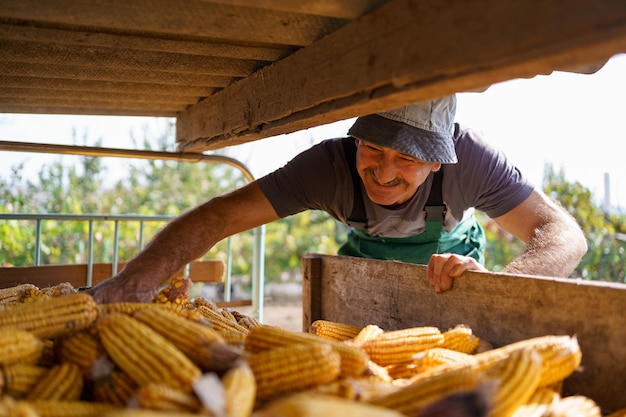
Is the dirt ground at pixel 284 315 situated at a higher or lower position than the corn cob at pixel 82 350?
lower

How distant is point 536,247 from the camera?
11.5ft

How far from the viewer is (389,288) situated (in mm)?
3102

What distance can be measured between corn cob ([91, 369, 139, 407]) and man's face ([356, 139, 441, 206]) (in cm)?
192

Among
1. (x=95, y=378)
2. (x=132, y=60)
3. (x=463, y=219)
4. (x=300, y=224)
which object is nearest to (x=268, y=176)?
(x=132, y=60)

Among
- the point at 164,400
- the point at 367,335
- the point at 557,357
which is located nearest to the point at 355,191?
the point at 367,335

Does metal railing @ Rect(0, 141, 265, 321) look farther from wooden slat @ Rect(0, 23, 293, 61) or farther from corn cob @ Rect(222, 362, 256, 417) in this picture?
corn cob @ Rect(222, 362, 256, 417)

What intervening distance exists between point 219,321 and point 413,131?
1.47 meters

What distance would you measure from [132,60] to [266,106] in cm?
71

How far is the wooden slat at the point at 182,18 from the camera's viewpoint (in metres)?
2.12

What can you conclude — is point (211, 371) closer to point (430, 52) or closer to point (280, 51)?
point (430, 52)

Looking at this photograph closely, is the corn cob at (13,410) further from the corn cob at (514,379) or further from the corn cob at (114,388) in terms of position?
the corn cob at (514,379)

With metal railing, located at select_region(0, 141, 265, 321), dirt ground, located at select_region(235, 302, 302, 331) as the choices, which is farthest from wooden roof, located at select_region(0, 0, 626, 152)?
dirt ground, located at select_region(235, 302, 302, 331)

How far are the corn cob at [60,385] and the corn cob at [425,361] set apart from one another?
117 cm

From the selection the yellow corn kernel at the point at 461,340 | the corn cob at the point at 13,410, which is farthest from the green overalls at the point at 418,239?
the corn cob at the point at 13,410
